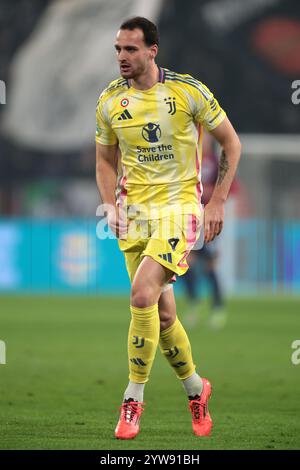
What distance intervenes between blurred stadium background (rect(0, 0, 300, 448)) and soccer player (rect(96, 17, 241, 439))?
38.4 ft

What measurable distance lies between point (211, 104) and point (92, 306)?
1077 cm

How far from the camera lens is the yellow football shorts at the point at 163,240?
21.5ft

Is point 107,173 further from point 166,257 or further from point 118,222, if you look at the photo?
point 166,257

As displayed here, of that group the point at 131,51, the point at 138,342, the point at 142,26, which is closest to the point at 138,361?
the point at 138,342

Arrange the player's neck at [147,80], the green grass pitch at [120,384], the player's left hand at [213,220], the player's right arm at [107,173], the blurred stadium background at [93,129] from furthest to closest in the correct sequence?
the blurred stadium background at [93,129] < the player's right arm at [107,173] < the player's neck at [147,80] < the player's left hand at [213,220] < the green grass pitch at [120,384]

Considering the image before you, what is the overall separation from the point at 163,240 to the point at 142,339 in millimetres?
538

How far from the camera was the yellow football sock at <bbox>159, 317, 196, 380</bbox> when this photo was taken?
673 centimetres

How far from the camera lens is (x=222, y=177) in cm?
680

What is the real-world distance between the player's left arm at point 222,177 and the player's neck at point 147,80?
0.42 metres

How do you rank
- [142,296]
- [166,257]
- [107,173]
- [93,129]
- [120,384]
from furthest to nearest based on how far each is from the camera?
[93,129] → [120,384] → [107,173] → [166,257] → [142,296]

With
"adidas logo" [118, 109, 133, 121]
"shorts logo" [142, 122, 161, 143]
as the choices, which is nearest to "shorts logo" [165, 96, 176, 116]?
"shorts logo" [142, 122, 161, 143]

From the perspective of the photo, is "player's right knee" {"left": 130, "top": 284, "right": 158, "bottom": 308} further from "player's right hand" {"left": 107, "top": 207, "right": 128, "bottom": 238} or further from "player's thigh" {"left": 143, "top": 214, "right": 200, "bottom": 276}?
"player's right hand" {"left": 107, "top": 207, "right": 128, "bottom": 238}

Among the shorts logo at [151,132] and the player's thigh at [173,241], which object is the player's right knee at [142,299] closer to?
the player's thigh at [173,241]

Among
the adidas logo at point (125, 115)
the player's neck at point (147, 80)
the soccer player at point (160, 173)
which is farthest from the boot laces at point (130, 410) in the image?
the player's neck at point (147, 80)
